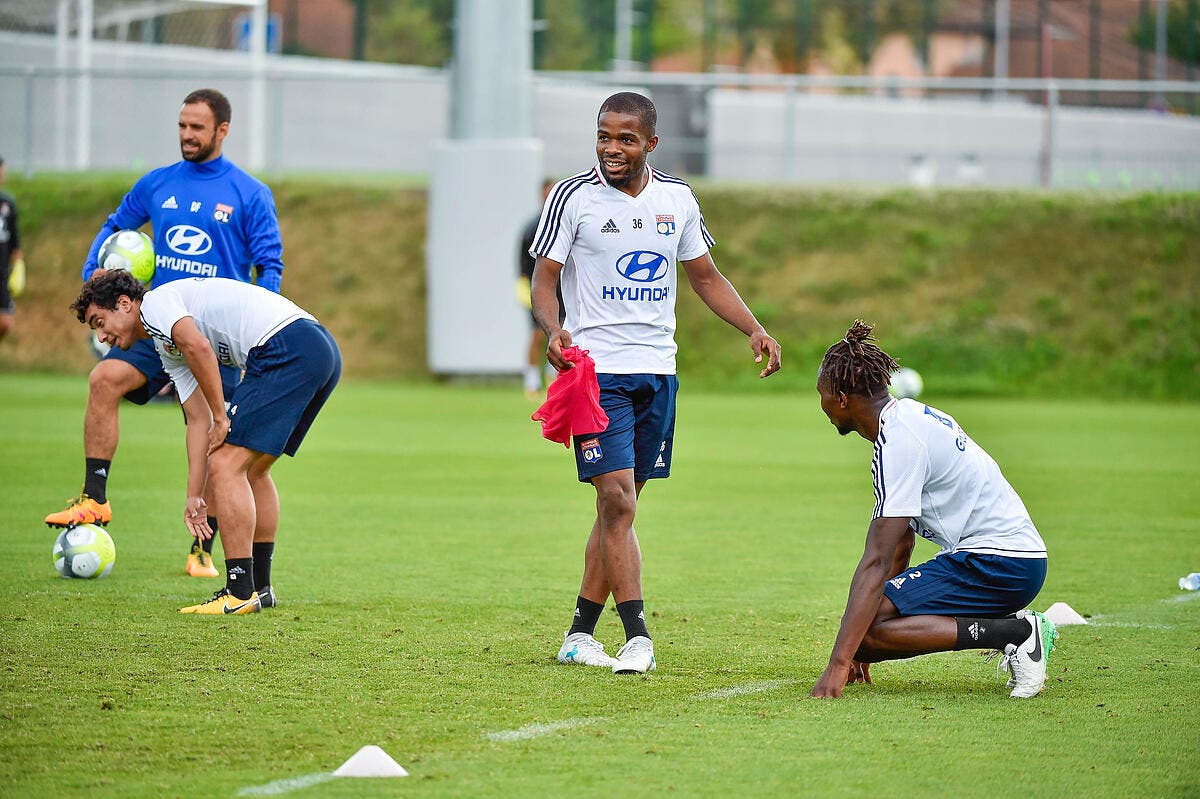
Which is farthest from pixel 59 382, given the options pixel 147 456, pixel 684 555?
pixel 684 555

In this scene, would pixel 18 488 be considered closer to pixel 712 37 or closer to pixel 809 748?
pixel 809 748

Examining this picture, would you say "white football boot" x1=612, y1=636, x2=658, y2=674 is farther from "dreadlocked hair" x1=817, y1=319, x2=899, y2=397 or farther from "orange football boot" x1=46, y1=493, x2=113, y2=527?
"orange football boot" x1=46, y1=493, x2=113, y2=527

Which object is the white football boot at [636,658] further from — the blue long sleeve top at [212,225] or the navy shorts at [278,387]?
the blue long sleeve top at [212,225]

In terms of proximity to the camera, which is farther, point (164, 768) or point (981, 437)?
point (981, 437)

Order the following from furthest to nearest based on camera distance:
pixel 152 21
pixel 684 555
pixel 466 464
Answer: pixel 152 21, pixel 466 464, pixel 684 555

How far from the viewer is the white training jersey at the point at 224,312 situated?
23.9 ft

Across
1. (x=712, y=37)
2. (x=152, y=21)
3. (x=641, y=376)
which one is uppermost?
(x=712, y=37)

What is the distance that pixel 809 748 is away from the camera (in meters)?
5.11

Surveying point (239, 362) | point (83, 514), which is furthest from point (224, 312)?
point (83, 514)

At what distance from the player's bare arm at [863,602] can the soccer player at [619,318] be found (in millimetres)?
834

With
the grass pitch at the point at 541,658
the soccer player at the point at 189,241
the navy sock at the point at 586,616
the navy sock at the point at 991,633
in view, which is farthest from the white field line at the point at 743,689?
the soccer player at the point at 189,241

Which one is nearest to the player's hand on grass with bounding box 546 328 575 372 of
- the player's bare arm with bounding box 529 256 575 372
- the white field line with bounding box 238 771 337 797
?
the player's bare arm with bounding box 529 256 575 372

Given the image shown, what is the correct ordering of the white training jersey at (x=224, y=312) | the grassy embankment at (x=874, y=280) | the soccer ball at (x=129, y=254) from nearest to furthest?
the white training jersey at (x=224, y=312) < the soccer ball at (x=129, y=254) < the grassy embankment at (x=874, y=280)

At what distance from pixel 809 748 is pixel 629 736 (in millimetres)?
595
